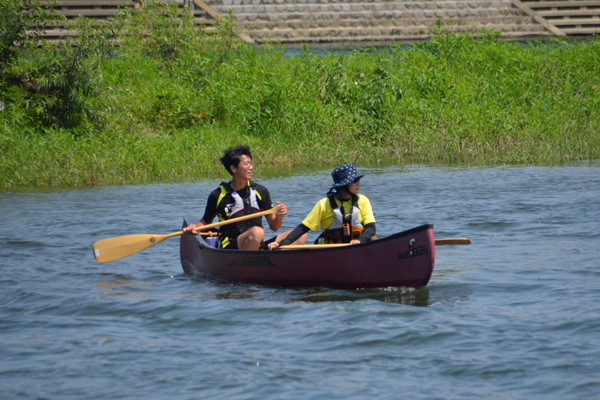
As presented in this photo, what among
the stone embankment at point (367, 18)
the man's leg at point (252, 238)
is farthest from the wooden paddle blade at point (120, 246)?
the stone embankment at point (367, 18)

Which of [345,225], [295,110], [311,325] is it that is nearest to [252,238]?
[345,225]

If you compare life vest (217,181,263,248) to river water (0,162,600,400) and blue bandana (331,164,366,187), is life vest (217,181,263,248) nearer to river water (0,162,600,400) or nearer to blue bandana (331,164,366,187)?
river water (0,162,600,400)

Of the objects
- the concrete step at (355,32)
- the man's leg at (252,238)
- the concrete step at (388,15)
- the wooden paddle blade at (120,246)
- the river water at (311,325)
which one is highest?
the concrete step at (388,15)

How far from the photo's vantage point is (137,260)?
830 cm

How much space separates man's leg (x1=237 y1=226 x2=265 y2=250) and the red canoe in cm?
23

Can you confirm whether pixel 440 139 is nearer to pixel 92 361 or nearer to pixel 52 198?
pixel 52 198

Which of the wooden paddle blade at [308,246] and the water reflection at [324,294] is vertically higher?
the wooden paddle blade at [308,246]

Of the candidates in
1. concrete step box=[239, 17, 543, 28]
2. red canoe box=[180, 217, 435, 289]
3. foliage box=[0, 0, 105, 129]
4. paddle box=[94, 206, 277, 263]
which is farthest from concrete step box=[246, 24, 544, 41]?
red canoe box=[180, 217, 435, 289]

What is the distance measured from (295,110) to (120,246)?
8904mm

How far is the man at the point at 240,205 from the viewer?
6.60 metres

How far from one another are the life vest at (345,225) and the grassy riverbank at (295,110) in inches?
302

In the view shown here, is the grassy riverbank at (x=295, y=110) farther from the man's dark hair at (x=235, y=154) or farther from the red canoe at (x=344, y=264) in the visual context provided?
the red canoe at (x=344, y=264)

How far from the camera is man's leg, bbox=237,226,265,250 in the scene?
6.58 meters

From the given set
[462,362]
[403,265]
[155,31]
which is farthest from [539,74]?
[462,362]
